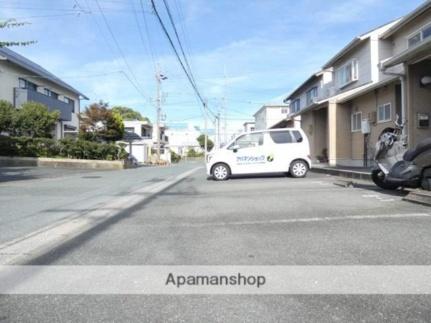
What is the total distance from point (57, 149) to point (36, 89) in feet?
29.1

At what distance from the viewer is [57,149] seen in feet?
94.4

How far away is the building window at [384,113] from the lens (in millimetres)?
18688

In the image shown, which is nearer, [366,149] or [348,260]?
[348,260]

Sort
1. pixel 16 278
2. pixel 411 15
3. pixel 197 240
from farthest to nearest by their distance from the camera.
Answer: pixel 411 15
pixel 197 240
pixel 16 278

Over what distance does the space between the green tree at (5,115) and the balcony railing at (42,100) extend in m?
4.38

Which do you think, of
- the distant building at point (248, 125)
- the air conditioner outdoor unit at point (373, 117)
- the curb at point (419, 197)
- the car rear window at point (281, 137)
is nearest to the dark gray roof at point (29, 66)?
the car rear window at point (281, 137)

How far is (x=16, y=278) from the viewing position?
4.72 meters

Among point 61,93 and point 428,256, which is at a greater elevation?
point 61,93

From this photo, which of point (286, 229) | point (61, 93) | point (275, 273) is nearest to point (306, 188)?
point (286, 229)

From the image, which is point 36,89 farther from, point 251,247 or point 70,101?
point 251,247

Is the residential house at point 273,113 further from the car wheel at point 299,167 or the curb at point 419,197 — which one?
the curb at point 419,197

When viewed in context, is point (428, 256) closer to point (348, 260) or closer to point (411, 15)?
point (348, 260)

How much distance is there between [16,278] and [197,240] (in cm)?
242

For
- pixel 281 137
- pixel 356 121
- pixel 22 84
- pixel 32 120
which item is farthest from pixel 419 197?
pixel 22 84
